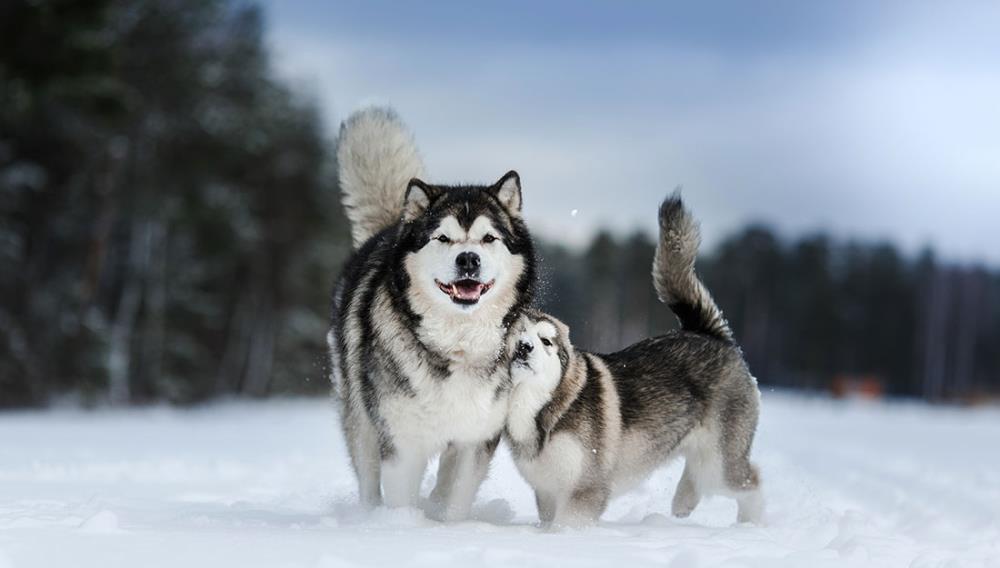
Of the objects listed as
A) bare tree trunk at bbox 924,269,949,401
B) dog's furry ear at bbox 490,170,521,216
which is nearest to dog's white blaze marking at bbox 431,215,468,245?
dog's furry ear at bbox 490,170,521,216

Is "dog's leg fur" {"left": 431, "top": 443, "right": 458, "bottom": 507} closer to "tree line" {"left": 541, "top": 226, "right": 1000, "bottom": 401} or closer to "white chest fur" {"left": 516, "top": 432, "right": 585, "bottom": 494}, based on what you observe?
"white chest fur" {"left": 516, "top": 432, "right": 585, "bottom": 494}

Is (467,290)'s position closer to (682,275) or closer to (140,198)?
(682,275)

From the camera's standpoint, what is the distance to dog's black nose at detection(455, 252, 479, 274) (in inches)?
192

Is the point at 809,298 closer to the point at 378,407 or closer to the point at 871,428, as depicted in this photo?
the point at 871,428

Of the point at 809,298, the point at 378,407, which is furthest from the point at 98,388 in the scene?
the point at 809,298

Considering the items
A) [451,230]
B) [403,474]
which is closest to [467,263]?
[451,230]

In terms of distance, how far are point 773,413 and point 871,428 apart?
4.55 meters

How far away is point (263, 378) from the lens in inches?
1289

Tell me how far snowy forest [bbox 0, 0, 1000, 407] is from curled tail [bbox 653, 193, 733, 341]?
794mm

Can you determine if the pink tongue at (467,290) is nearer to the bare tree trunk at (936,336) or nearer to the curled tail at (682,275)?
the curled tail at (682,275)

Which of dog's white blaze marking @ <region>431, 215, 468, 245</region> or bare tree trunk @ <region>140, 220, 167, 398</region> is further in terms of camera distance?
bare tree trunk @ <region>140, 220, 167, 398</region>

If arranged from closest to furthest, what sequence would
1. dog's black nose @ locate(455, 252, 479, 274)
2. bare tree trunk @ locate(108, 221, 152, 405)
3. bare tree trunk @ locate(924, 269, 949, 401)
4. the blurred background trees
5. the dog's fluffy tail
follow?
dog's black nose @ locate(455, 252, 479, 274) < the dog's fluffy tail < the blurred background trees < bare tree trunk @ locate(108, 221, 152, 405) < bare tree trunk @ locate(924, 269, 949, 401)

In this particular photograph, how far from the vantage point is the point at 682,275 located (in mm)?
6406

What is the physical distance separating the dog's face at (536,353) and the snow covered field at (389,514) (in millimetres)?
777
